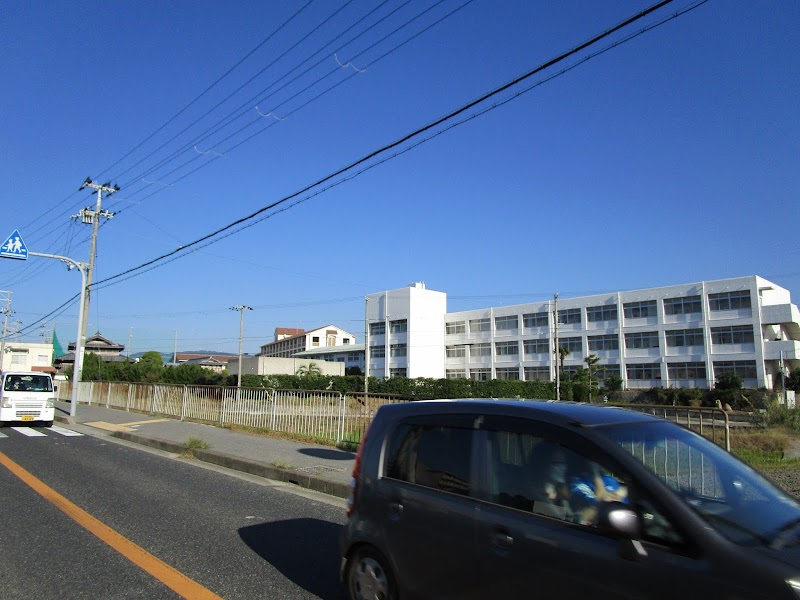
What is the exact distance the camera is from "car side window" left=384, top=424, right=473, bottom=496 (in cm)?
363

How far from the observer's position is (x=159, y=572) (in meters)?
4.98

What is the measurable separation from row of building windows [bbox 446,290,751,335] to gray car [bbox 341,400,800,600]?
62473 millimetres

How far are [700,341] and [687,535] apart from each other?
64373 millimetres

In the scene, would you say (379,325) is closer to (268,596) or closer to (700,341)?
(700,341)

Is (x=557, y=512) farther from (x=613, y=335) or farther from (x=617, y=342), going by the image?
(x=613, y=335)

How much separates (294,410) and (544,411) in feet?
39.6

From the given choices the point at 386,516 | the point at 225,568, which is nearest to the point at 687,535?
the point at 386,516

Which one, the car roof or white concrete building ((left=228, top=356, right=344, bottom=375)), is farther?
white concrete building ((left=228, top=356, right=344, bottom=375))

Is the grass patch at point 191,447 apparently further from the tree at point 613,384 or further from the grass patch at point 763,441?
the tree at point 613,384

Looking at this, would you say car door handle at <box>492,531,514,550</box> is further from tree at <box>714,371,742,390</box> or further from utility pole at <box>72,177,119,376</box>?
tree at <box>714,371,742,390</box>

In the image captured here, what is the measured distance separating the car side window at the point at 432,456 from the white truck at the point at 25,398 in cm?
1944

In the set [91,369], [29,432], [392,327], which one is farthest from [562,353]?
[29,432]

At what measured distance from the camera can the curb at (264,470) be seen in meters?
8.94

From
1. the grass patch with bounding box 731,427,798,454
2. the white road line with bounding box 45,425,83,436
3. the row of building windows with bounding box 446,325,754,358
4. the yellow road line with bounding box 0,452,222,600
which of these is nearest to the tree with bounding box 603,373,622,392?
the row of building windows with bounding box 446,325,754,358
